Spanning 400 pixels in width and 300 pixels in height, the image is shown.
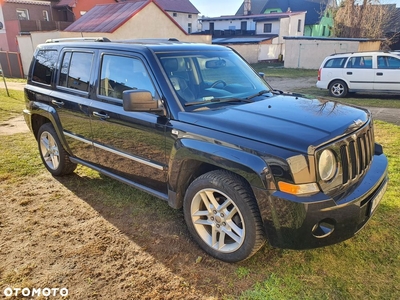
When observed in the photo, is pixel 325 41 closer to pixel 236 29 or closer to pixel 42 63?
pixel 236 29

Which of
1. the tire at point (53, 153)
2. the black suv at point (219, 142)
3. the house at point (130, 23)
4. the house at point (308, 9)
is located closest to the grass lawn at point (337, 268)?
the black suv at point (219, 142)

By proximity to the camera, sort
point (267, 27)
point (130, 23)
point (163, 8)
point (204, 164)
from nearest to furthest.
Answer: point (204, 164) < point (130, 23) < point (267, 27) < point (163, 8)

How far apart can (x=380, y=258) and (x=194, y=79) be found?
2508 millimetres

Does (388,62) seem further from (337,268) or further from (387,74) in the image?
(337,268)

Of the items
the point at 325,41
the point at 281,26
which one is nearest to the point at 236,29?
the point at 281,26

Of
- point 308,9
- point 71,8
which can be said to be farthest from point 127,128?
point 308,9

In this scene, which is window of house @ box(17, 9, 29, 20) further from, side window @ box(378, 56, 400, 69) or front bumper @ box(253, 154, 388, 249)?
front bumper @ box(253, 154, 388, 249)

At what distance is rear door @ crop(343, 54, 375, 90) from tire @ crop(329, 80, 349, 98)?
0.21 m

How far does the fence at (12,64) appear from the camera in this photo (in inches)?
856

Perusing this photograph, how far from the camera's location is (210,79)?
3.66m

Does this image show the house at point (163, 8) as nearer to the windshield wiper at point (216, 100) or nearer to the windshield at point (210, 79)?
the windshield at point (210, 79)

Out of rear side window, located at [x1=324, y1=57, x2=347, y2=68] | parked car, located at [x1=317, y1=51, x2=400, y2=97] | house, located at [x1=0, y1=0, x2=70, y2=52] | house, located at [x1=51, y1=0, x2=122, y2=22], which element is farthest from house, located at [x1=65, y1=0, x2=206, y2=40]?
parked car, located at [x1=317, y1=51, x2=400, y2=97]

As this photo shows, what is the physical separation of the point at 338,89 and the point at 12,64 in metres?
20.7

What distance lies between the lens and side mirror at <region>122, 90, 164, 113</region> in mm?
2959
